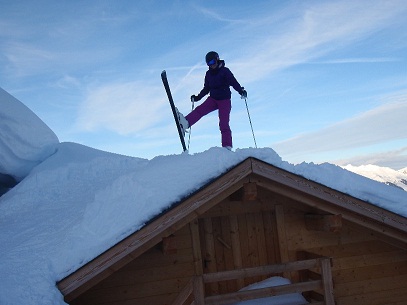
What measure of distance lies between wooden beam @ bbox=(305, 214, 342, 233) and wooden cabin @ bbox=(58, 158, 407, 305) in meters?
0.02

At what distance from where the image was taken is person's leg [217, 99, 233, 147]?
8477mm

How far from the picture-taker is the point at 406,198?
7.23 meters

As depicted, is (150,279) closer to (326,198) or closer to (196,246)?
(196,246)

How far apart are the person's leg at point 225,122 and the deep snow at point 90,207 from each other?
4.14ft

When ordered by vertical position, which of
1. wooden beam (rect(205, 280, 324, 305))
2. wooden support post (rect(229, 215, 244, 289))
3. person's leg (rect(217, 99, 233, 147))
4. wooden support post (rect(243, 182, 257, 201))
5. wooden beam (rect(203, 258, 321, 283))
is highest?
person's leg (rect(217, 99, 233, 147))

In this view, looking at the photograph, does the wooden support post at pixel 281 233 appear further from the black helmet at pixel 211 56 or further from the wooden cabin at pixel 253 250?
the black helmet at pixel 211 56

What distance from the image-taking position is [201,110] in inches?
347

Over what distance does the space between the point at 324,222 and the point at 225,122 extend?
3122 millimetres

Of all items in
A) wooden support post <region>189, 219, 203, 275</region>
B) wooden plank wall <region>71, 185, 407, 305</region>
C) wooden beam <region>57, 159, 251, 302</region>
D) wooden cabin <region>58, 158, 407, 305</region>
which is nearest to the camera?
wooden beam <region>57, 159, 251, 302</region>

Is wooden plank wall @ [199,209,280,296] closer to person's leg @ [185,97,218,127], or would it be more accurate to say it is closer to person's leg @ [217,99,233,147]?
person's leg @ [217,99,233,147]

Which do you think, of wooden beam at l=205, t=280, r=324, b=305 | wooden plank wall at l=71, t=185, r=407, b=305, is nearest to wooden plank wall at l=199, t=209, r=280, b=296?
wooden plank wall at l=71, t=185, r=407, b=305

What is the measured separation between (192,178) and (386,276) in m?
4.49

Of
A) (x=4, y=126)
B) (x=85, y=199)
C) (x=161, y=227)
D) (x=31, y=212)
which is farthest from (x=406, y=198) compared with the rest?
(x=4, y=126)

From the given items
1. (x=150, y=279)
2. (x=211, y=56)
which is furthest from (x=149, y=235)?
(x=211, y=56)
